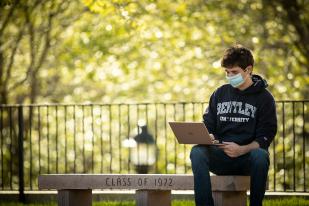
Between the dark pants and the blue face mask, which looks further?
the blue face mask

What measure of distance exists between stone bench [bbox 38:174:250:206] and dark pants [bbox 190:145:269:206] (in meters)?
0.11

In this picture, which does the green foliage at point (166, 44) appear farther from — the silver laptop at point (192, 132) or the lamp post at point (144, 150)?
the silver laptop at point (192, 132)

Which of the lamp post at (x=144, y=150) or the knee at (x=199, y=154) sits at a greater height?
the knee at (x=199, y=154)

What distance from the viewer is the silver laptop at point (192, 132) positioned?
6.86 m

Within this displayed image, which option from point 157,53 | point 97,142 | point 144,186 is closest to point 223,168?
point 144,186

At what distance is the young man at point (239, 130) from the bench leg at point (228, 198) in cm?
19

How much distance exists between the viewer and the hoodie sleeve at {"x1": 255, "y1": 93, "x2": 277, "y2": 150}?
274 inches

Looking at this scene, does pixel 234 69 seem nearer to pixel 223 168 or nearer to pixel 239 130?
pixel 239 130

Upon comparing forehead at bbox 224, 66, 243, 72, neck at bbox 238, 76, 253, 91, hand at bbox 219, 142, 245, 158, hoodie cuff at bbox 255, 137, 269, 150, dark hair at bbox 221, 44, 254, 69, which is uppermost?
dark hair at bbox 221, 44, 254, 69

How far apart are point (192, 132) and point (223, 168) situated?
0.49 m

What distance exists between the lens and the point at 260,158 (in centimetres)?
675

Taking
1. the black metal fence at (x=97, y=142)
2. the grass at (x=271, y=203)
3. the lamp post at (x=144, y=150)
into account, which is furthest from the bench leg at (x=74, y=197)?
the black metal fence at (x=97, y=142)

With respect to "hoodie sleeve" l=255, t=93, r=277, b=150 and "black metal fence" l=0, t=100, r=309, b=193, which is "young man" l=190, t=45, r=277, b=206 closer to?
"hoodie sleeve" l=255, t=93, r=277, b=150

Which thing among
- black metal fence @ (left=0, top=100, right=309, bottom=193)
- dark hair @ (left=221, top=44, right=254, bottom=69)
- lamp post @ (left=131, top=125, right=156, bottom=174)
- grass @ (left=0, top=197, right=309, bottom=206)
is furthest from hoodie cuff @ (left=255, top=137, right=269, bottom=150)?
black metal fence @ (left=0, top=100, right=309, bottom=193)
